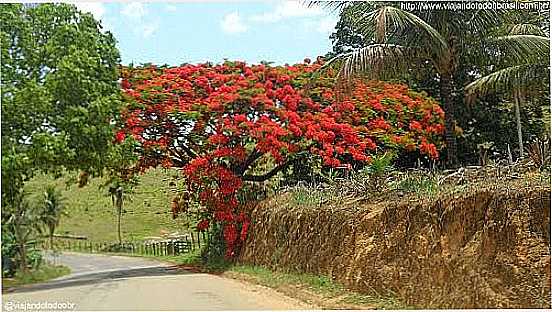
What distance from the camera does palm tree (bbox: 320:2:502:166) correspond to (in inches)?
413

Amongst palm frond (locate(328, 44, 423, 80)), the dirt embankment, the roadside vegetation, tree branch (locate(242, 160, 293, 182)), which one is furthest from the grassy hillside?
palm frond (locate(328, 44, 423, 80))

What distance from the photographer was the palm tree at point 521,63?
10680mm

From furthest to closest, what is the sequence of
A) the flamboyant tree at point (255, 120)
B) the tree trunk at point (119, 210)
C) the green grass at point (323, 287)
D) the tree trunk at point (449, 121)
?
the flamboyant tree at point (255, 120) < the tree trunk at point (119, 210) < the tree trunk at point (449, 121) < the green grass at point (323, 287)

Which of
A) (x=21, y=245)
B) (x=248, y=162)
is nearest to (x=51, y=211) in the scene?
(x=21, y=245)

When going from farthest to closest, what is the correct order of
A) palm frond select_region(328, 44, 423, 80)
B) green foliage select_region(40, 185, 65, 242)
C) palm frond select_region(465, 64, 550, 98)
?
palm frond select_region(328, 44, 423, 80) < palm frond select_region(465, 64, 550, 98) < green foliage select_region(40, 185, 65, 242)

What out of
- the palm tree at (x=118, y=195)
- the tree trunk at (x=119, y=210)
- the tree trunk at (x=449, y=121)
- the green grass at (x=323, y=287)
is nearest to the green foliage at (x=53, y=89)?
the tree trunk at (x=119, y=210)

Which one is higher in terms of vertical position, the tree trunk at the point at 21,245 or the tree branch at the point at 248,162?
the tree branch at the point at 248,162

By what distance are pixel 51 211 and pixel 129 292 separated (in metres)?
1.57

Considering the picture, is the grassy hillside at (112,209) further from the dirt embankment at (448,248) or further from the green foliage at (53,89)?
the dirt embankment at (448,248)

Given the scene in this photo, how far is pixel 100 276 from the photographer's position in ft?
35.9

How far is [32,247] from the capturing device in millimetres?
9695

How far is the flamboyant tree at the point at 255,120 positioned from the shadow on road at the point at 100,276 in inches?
44.9

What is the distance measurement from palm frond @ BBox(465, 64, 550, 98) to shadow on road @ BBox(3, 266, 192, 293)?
225 inches

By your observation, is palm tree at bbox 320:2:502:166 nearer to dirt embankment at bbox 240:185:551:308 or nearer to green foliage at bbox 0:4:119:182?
dirt embankment at bbox 240:185:551:308
